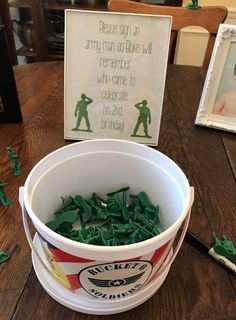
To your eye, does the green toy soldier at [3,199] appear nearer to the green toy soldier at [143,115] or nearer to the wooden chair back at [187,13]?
the green toy soldier at [143,115]

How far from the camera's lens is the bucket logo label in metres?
0.33

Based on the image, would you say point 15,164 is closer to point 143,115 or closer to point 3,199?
point 3,199

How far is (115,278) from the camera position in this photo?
0.34 m

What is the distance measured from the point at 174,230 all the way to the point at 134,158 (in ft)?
0.61

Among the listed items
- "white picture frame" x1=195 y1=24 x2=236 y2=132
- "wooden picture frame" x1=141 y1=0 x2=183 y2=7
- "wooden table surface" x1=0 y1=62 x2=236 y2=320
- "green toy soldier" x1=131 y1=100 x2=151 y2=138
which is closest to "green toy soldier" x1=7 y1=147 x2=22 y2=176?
"wooden table surface" x1=0 y1=62 x2=236 y2=320

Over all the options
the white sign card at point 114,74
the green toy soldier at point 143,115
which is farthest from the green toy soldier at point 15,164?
the green toy soldier at point 143,115

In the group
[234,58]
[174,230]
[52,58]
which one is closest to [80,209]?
[174,230]

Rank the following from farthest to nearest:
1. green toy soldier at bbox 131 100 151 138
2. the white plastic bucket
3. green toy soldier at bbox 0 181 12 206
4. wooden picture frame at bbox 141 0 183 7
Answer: wooden picture frame at bbox 141 0 183 7
green toy soldier at bbox 131 100 151 138
green toy soldier at bbox 0 181 12 206
the white plastic bucket

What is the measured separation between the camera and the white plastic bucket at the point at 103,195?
0.32 m

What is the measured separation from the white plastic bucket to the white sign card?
21 cm

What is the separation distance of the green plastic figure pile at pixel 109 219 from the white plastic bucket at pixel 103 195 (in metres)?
0.02

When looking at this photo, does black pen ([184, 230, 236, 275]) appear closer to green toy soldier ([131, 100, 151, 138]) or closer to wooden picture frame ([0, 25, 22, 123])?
green toy soldier ([131, 100, 151, 138])

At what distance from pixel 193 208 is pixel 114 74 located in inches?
13.3

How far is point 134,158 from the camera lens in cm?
50
